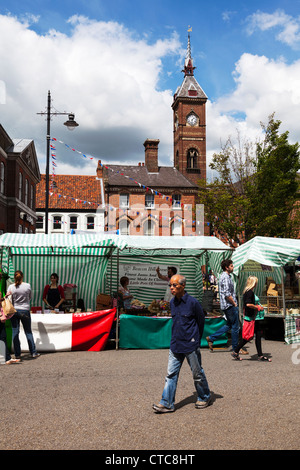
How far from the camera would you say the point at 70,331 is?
1015cm

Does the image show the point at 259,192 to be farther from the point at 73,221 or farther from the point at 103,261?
the point at 73,221

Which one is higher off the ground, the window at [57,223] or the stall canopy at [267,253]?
the window at [57,223]

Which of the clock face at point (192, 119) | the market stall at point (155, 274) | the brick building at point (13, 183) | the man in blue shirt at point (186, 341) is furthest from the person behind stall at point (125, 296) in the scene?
the clock face at point (192, 119)

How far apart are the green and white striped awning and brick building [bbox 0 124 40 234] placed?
67.3 ft

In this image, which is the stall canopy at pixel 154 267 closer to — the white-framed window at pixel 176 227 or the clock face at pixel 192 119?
the white-framed window at pixel 176 227

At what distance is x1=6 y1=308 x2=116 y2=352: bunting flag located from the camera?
1003cm

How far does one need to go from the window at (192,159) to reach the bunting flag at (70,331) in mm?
50709

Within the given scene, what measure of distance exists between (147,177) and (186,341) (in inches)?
1976

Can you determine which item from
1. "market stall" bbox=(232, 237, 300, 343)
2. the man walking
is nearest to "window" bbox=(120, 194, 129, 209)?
"market stall" bbox=(232, 237, 300, 343)

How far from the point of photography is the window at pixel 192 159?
196 feet

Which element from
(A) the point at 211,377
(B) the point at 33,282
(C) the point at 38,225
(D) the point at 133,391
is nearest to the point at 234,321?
(A) the point at 211,377

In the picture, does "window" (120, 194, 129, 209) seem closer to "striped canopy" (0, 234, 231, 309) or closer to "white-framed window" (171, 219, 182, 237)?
"white-framed window" (171, 219, 182, 237)
